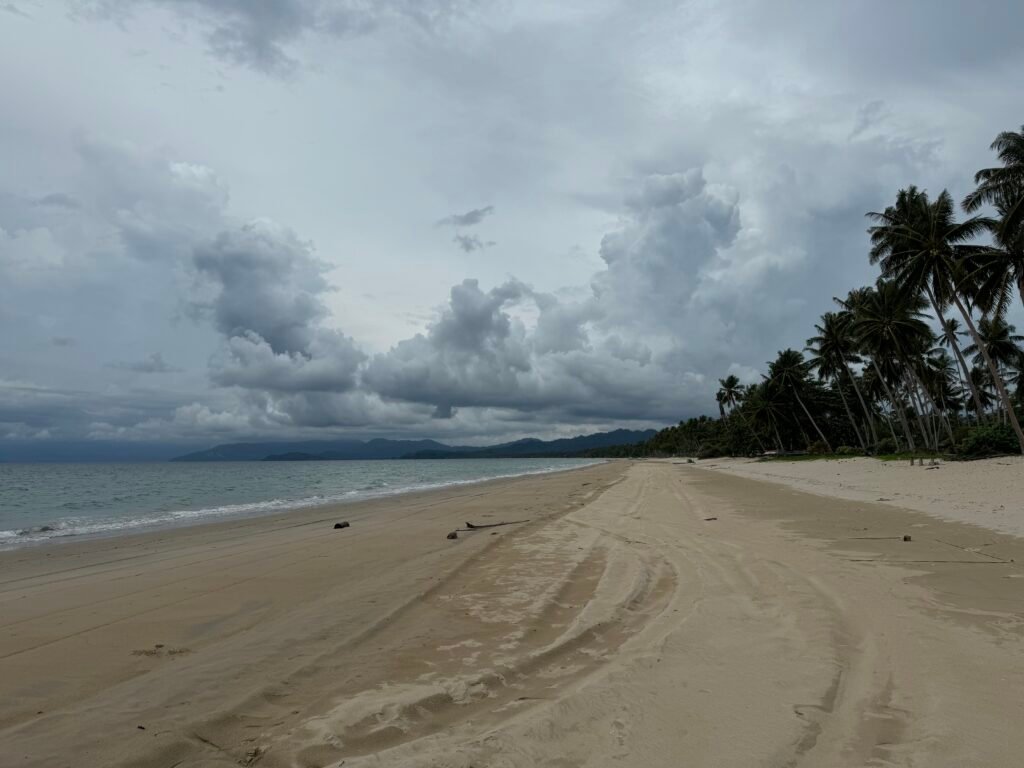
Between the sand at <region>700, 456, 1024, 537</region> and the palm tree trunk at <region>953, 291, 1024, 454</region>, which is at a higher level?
the palm tree trunk at <region>953, 291, 1024, 454</region>

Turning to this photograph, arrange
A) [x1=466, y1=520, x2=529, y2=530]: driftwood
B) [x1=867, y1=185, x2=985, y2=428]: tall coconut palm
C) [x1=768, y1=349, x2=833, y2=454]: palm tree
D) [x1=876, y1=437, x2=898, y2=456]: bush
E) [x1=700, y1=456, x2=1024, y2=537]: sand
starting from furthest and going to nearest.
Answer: [x1=768, y1=349, x2=833, y2=454]: palm tree < [x1=876, y1=437, x2=898, y2=456]: bush < [x1=867, y1=185, x2=985, y2=428]: tall coconut palm < [x1=466, y1=520, x2=529, y2=530]: driftwood < [x1=700, y1=456, x2=1024, y2=537]: sand

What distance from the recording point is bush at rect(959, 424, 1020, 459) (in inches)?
1208

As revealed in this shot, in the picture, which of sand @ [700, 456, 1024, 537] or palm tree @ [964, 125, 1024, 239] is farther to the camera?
palm tree @ [964, 125, 1024, 239]

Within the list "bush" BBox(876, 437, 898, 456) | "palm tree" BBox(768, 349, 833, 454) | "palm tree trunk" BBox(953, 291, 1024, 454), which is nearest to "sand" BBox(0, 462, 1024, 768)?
"palm tree trunk" BBox(953, 291, 1024, 454)

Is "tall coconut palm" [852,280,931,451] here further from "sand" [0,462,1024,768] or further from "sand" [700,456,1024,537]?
"sand" [0,462,1024,768]

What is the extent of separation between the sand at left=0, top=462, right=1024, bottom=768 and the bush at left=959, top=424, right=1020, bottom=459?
26746mm

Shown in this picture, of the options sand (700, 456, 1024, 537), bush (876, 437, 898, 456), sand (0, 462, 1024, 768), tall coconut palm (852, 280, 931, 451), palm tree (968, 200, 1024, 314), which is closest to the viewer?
sand (0, 462, 1024, 768)

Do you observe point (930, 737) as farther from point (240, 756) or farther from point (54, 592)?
point (54, 592)

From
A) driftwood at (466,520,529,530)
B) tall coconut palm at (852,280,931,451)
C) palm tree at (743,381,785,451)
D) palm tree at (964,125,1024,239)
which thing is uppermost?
palm tree at (964,125,1024,239)

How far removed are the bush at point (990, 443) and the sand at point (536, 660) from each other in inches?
1053

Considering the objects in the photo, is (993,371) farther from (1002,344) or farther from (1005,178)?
(1002,344)

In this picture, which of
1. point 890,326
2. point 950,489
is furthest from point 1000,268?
point 950,489

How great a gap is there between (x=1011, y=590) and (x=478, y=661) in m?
6.36

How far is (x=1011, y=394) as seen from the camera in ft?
249
